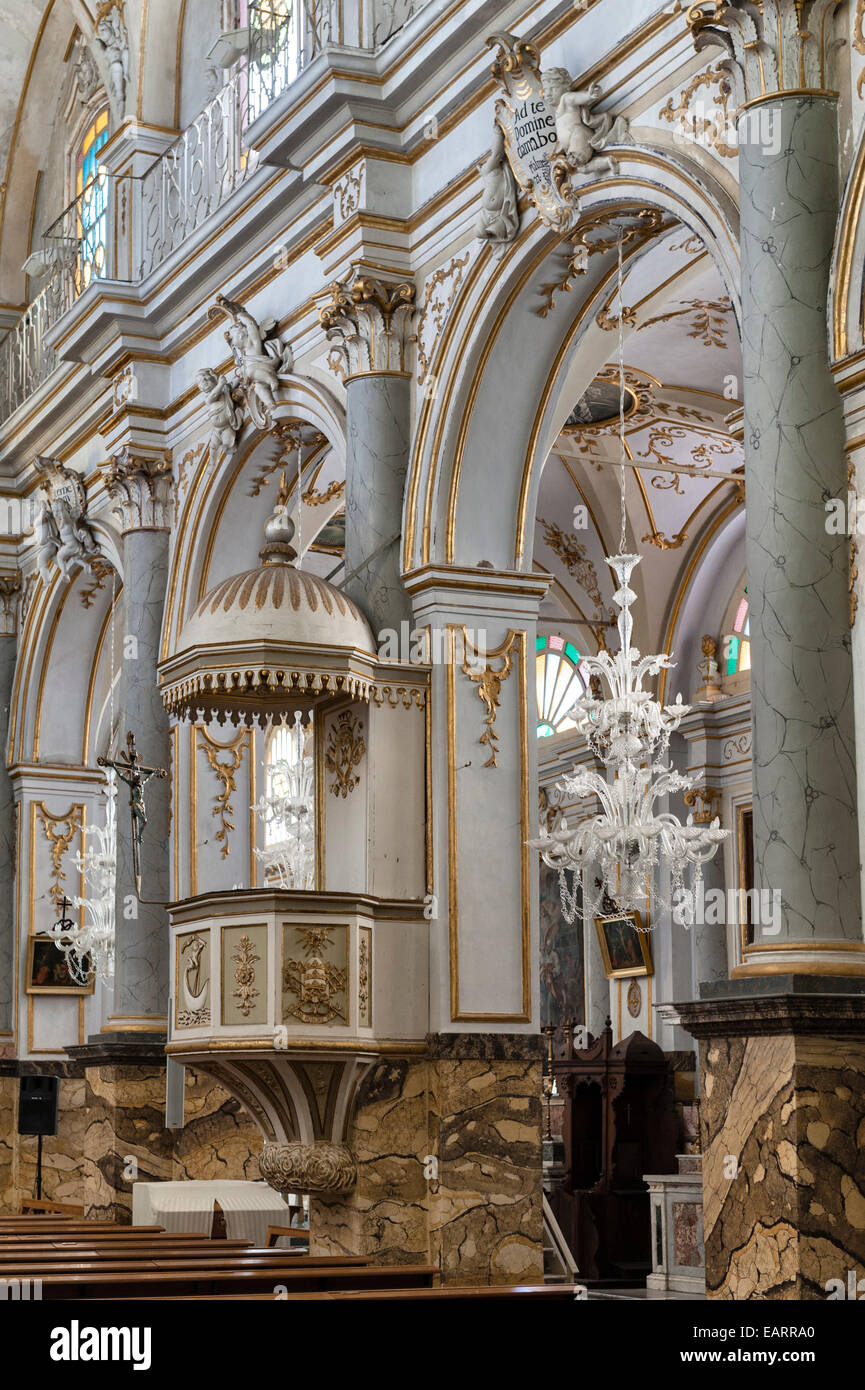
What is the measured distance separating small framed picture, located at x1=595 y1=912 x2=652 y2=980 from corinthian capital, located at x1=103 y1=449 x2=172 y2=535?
618 cm

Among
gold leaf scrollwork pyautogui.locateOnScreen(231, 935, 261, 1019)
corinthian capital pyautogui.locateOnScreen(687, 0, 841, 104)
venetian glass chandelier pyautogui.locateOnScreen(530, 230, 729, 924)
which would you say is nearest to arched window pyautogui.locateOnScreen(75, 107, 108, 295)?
venetian glass chandelier pyautogui.locateOnScreen(530, 230, 729, 924)

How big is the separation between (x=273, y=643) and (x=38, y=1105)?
259 inches

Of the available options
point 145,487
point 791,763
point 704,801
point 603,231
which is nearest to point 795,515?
point 791,763

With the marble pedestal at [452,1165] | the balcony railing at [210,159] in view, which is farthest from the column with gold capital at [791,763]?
the balcony railing at [210,159]

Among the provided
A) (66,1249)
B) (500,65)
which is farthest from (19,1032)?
(500,65)

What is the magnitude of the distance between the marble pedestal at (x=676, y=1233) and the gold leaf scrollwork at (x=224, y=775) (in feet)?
14.1

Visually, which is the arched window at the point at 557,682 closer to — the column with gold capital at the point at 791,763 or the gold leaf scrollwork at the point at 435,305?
the gold leaf scrollwork at the point at 435,305

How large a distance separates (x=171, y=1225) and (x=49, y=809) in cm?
648

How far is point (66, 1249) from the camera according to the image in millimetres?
8414

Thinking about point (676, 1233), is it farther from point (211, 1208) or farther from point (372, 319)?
point (372, 319)

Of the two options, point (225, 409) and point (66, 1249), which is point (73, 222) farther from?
point (66, 1249)

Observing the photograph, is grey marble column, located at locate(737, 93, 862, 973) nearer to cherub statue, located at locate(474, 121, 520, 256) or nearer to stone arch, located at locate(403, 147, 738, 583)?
cherub statue, located at locate(474, 121, 520, 256)

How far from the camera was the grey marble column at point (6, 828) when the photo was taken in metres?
17.2

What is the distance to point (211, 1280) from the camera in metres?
6.73
